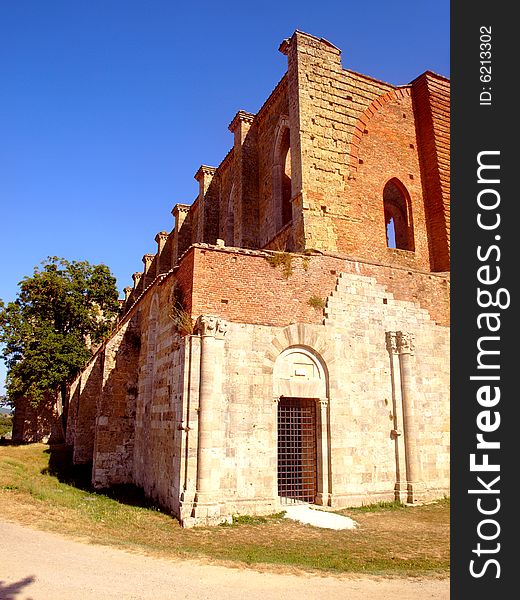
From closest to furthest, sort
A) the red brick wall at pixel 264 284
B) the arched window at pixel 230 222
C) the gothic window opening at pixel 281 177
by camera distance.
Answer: the red brick wall at pixel 264 284, the gothic window opening at pixel 281 177, the arched window at pixel 230 222

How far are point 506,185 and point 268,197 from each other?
1199cm

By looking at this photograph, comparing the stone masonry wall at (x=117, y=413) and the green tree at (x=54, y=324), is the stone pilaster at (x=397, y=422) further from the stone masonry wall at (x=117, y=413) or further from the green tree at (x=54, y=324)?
the green tree at (x=54, y=324)

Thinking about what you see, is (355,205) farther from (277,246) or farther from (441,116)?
(441,116)

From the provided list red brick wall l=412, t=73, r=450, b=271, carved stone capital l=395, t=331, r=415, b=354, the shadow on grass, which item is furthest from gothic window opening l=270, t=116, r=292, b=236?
the shadow on grass

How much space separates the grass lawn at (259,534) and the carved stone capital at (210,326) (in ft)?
12.7

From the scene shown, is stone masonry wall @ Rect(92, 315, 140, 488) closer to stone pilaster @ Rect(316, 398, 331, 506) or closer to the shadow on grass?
the shadow on grass

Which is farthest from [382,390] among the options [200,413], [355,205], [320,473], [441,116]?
[441,116]

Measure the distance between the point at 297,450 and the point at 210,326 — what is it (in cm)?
412

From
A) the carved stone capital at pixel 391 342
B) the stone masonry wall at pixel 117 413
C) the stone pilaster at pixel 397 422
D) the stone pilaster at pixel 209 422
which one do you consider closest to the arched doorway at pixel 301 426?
the stone pilaster at pixel 209 422

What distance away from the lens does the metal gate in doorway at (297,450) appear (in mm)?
11375

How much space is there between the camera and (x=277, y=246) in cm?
1561

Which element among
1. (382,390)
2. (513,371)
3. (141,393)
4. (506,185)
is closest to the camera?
(513,371)

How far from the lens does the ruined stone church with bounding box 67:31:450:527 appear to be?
1030cm

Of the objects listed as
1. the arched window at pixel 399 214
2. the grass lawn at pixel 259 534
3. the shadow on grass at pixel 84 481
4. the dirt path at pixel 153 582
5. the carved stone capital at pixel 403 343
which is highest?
the arched window at pixel 399 214
